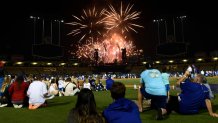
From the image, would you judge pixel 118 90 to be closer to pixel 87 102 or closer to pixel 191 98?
pixel 87 102

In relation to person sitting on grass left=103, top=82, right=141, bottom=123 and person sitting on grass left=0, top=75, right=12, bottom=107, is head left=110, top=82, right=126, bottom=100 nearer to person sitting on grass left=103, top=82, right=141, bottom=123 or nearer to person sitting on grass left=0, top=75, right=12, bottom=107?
person sitting on grass left=103, top=82, right=141, bottom=123

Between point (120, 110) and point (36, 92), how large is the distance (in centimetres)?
817

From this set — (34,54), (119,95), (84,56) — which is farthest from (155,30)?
(119,95)

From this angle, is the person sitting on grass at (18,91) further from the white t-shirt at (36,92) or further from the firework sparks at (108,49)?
the firework sparks at (108,49)

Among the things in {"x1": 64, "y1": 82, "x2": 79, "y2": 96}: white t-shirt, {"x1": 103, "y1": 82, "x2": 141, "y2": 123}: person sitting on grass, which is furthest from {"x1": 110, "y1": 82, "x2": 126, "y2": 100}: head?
{"x1": 64, "y1": 82, "x2": 79, "y2": 96}: white t-shirt

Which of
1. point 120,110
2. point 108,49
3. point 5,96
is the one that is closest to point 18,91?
point 5,96

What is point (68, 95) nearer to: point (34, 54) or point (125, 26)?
point (125, 26)

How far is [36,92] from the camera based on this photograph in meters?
13.0

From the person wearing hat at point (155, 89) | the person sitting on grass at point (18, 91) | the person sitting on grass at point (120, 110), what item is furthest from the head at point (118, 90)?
the person sitting on grass at point (18, 91)

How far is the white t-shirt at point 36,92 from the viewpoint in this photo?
12946 millimetres

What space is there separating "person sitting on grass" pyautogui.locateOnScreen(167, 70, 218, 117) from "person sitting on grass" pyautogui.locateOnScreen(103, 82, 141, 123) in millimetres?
4865

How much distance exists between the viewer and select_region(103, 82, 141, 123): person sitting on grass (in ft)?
17.7

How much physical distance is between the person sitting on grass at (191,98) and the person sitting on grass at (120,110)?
4.87m

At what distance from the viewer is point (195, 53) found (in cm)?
9062
